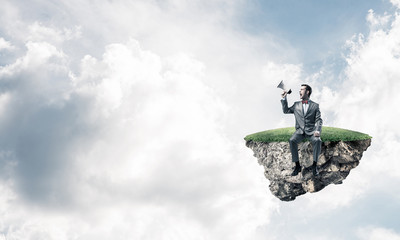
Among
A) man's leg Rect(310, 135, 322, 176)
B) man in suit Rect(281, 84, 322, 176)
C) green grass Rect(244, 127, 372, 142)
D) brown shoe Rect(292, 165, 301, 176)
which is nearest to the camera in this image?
man's leg Rect(310, 135, 322, 176)

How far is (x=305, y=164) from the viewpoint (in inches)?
469

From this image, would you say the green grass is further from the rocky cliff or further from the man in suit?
the man in suit

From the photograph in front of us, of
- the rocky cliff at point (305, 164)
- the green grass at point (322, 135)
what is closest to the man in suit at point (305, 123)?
the rocky cliff at point (305, 164)

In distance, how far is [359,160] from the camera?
→ 492 inches

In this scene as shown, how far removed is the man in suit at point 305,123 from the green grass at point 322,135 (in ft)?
2.11

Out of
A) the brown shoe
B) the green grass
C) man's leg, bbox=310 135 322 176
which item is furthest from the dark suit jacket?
the brown shoe

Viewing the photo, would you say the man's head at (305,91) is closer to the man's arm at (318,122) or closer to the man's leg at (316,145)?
the man's arm at (318,122)

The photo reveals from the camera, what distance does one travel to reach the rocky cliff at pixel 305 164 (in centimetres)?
1196

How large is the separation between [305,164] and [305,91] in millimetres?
2138

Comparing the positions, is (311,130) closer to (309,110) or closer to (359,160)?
(309,110)

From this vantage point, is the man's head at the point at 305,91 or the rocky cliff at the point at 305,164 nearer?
the man's head at the point at 305,91

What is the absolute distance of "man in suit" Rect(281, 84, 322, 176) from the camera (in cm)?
1146

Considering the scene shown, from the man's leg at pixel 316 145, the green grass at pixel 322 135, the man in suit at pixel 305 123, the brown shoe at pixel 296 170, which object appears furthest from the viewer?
the green grass at pixel 322 135

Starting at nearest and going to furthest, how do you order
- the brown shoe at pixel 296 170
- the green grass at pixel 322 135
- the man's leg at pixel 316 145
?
the man's leg at pixel 316 145 → the brown shoe at pixel 296 170 → the green grass at pixel 322 135
